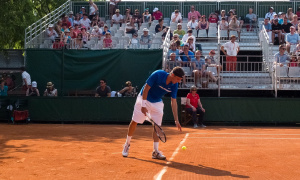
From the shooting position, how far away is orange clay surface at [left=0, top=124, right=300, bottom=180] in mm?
8227

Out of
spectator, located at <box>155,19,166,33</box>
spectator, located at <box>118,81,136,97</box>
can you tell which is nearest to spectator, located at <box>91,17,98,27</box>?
spectator, located at <box>155,19,166,33</box>

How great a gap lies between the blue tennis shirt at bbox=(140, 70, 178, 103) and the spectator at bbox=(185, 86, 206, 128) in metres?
8.92

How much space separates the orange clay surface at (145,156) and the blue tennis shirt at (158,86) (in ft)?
3.90

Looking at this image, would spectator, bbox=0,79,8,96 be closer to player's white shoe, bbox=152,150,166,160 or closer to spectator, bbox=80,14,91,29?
spectator, bbox=80,14,91,29

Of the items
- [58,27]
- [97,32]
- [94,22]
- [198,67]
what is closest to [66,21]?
[58,27]

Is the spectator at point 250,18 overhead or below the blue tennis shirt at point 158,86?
overhead

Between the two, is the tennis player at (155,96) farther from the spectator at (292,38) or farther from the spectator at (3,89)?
the spectator at (292,38)

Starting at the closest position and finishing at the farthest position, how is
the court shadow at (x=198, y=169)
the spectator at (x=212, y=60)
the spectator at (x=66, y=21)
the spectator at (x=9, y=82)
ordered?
1. the court shadow at (x=198, y=169)
2. the spectator at (x=212, y=60)
3. the spectator at (x=9, y=82)
4. the spectator at (x=66, y=21)

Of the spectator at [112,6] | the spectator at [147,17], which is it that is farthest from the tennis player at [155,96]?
the spectator at [112,6]

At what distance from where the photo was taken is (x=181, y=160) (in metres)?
9.85

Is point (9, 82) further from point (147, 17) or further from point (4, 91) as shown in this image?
point (147, 17)

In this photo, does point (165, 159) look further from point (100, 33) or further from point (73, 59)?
point (100, 33)

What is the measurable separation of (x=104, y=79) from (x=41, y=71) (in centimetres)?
275

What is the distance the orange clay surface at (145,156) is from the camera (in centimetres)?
823
